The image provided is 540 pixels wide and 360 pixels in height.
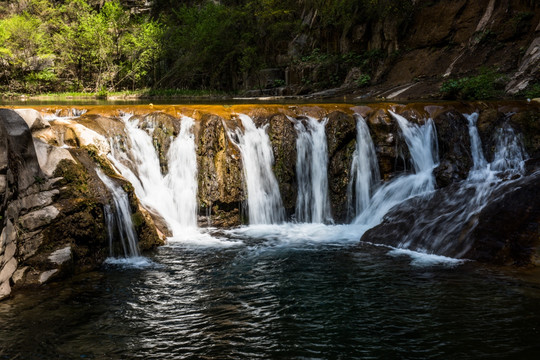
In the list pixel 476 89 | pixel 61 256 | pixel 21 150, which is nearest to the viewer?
pixel 61 256

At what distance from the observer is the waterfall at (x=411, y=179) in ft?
31.9

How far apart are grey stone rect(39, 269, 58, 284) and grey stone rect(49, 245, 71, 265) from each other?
15cm

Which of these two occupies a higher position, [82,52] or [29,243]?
[82,52]

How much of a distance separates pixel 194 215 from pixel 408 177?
16.3 ft

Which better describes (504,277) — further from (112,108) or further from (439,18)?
(439,18)

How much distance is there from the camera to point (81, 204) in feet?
22.2

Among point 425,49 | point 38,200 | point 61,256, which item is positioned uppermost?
point 425,49

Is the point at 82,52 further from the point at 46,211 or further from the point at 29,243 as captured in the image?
the point at 29,243

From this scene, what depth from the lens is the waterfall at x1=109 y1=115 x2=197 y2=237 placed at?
9320 mm

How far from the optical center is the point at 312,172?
10.4 meters

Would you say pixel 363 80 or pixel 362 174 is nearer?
pixel 362 174

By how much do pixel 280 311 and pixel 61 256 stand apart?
3.33m

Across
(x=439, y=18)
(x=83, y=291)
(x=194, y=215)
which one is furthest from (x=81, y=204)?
(x=439, y=18)

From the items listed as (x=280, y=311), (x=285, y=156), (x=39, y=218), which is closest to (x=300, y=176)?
(x=285, y=156)
